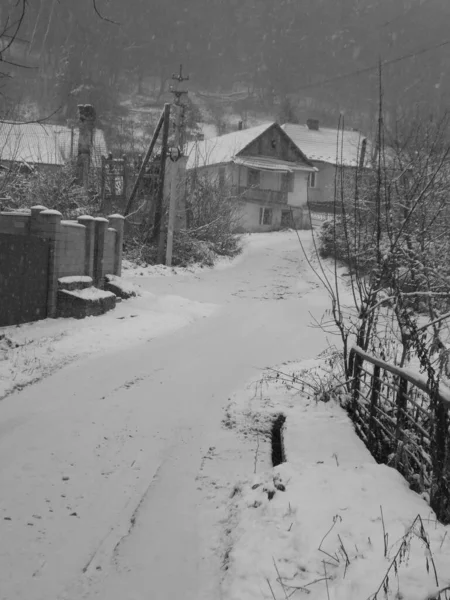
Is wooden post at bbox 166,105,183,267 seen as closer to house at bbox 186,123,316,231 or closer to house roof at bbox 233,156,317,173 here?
house at bbox 186,123,316,231

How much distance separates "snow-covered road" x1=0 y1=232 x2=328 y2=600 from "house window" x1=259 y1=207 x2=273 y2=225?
32368 millimetres

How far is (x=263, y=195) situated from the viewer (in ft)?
138

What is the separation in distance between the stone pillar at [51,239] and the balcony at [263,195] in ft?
97.1

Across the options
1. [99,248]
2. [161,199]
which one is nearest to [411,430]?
[99,248]

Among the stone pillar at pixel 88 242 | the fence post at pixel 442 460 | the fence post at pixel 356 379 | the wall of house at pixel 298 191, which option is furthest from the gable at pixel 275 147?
the fence post at pixel 442 460

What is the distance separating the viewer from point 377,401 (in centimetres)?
545

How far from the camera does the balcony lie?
1622 inches

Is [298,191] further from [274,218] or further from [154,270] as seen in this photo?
[154,270]

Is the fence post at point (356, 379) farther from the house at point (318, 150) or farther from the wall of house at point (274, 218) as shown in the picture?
the house at point (318, 150)

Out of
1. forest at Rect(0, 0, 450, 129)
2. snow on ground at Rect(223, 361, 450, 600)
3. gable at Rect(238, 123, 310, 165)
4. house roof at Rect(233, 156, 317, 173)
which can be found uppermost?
forest at Rect(0, 0, 450, 129)

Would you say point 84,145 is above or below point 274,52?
below

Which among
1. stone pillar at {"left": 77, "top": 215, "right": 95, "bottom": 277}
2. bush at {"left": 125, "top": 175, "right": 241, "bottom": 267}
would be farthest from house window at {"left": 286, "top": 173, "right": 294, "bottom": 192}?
stone pillar at {"left": 77, "top": 215, "right": 95, "bottom": 277}

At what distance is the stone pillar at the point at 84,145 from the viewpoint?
27125mm

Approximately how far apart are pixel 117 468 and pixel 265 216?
39113 mm
